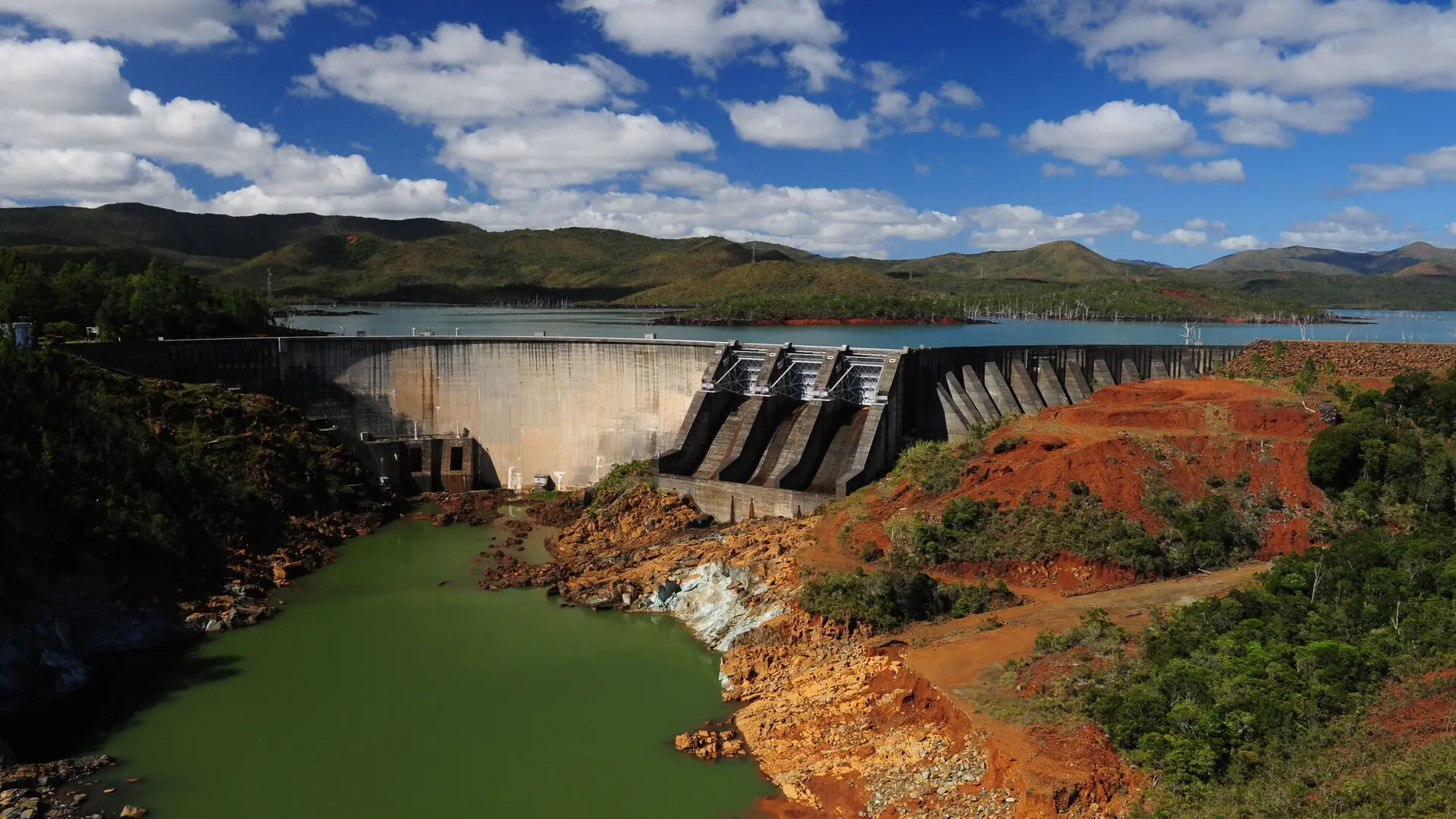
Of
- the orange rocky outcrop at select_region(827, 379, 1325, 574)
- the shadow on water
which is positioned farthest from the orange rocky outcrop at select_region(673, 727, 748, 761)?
the shadow on water

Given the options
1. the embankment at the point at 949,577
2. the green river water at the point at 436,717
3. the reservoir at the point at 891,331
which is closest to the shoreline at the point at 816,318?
the reservoir at the point at 891,331

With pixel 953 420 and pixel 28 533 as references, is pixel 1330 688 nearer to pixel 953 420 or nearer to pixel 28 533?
pixel 953 420

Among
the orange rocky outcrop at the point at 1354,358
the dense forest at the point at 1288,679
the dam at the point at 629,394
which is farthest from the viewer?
the orange rocky outcrop at the point at 1354,358

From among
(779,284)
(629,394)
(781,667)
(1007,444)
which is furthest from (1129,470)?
(779,284)

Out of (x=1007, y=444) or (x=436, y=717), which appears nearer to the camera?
(x=436, y=717)

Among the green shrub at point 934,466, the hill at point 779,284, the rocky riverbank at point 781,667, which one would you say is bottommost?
the rocky riverbank at point 781,667

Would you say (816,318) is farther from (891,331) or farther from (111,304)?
(111,304)

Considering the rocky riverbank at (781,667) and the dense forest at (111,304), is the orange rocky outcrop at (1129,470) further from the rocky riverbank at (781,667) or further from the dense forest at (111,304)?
the dense forest at (111,304)
